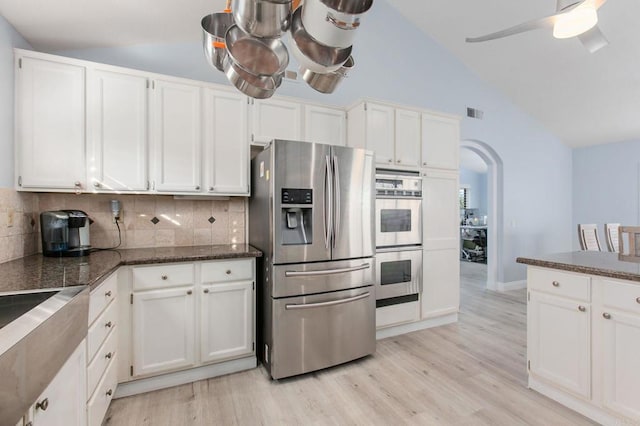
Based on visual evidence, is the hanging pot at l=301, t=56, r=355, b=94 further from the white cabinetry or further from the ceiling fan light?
the white cabinetry

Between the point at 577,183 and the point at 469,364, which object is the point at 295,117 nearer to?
the point at 469,364

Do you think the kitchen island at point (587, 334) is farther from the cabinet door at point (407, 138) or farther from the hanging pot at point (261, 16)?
the hanging pot at point (261, 16)

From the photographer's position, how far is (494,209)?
490 cm

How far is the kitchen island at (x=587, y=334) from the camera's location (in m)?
1.62

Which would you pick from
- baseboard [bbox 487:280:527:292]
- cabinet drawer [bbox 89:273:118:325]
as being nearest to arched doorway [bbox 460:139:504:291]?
baseboard [bbox 487:280:527:292]

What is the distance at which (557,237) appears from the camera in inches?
219

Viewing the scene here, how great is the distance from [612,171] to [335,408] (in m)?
7.01

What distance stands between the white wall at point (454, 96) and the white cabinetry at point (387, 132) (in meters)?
0.78

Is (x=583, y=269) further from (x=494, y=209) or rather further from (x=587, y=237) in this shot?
(x=494, y=209)

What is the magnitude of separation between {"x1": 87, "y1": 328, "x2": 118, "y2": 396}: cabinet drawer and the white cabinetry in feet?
8.36

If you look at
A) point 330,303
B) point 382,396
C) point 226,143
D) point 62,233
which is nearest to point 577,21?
point 330,303

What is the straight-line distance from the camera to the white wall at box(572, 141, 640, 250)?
543 cm

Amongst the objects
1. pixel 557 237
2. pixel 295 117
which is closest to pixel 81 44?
pixel 295 117

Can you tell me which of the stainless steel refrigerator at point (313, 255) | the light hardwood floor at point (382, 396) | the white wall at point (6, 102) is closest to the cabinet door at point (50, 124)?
the white wall at point (6, 102)
